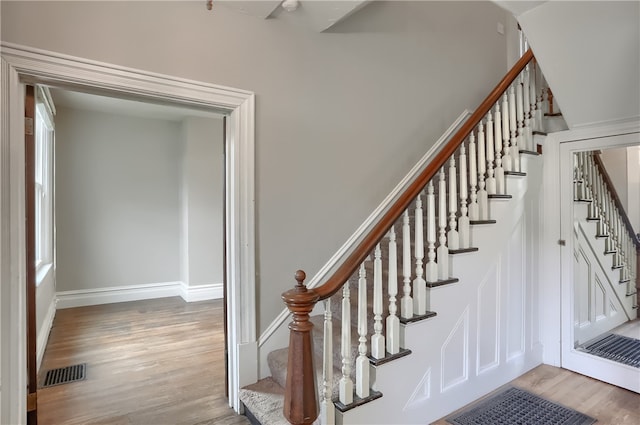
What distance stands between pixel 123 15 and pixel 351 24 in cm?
172

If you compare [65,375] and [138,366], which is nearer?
[65,375]

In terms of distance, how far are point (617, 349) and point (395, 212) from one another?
2.36m

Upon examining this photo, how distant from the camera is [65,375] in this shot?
2777 millimetres

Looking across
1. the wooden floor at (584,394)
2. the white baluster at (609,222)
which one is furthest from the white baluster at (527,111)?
the wooden floor at (584,394)

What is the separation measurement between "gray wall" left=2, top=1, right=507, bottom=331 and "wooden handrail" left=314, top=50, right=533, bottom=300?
26.8 inches

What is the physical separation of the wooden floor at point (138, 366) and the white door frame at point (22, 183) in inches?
15.2

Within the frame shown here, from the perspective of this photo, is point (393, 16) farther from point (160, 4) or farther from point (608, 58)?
point (160, 4)

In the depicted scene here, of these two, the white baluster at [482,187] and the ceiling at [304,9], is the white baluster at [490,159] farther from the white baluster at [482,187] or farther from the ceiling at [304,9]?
the ceiling at [304,9]

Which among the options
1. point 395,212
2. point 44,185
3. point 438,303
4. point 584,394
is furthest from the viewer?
point 44,185

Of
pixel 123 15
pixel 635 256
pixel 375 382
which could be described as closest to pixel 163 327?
pixel 375 382

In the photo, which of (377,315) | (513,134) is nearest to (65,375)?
(377,315)

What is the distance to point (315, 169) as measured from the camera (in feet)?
9.02

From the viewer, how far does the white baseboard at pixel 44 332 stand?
3.02 metres

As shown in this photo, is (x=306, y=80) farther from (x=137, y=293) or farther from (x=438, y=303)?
(x=137, y=293)
